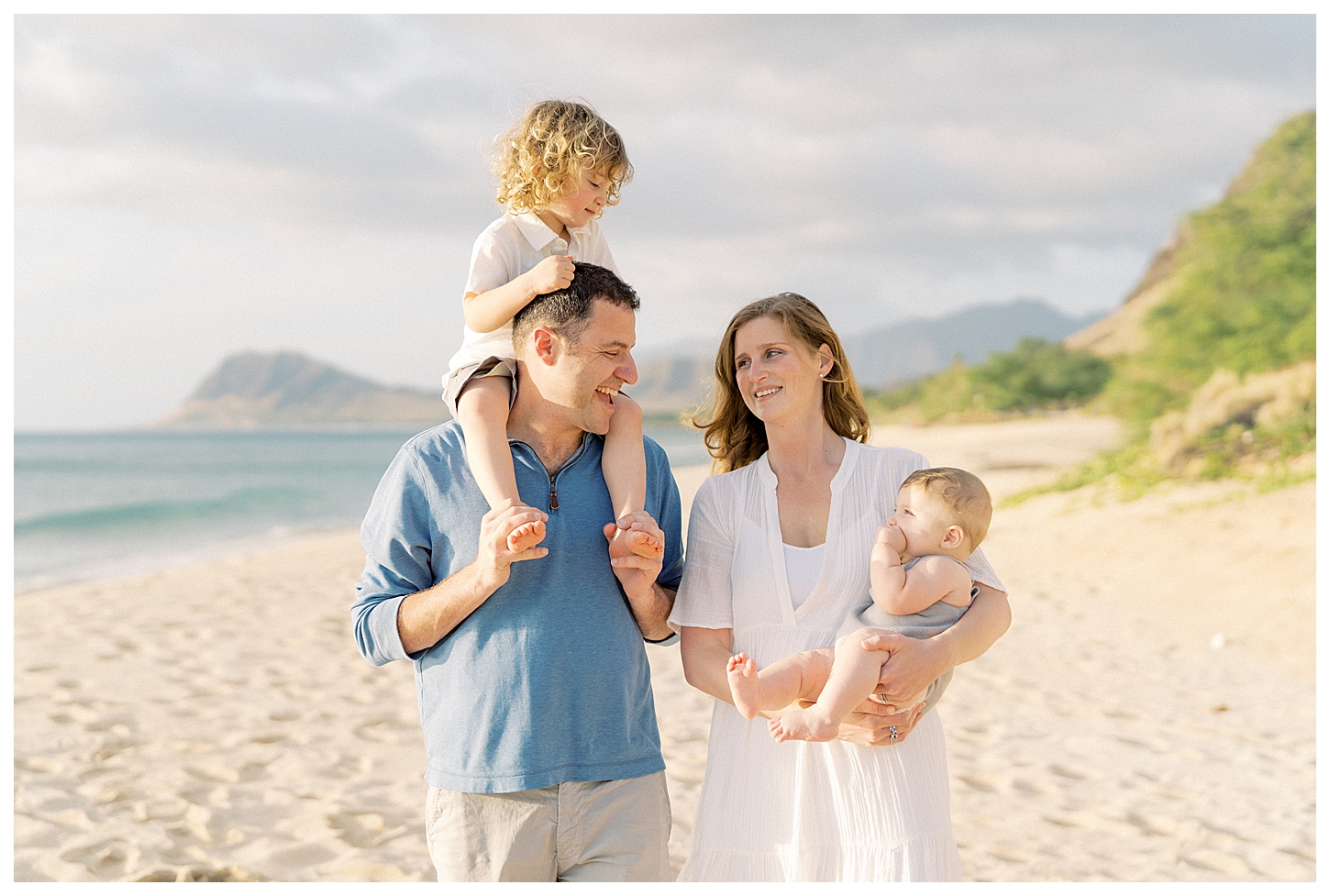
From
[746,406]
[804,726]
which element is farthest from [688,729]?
[804,726]

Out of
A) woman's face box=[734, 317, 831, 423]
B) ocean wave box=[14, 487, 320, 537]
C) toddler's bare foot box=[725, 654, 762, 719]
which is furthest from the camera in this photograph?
ocean wave box=[14, 487, 320, 537]

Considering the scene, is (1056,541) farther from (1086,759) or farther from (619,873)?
(619,873)

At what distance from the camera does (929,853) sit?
7.64 ft

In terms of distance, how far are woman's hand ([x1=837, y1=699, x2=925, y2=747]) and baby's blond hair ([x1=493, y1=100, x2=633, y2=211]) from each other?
149 centimetres

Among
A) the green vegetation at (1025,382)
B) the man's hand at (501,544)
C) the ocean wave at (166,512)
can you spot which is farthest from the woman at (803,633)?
the green vegetation at (1025,382)

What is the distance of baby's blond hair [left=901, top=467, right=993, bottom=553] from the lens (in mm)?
2416

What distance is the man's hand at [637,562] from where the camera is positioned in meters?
2.29

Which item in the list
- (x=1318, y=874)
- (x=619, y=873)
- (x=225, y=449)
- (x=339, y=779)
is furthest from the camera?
(x=225, y=449)

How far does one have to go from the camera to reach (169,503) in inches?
1139

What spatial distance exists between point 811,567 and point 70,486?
130ft

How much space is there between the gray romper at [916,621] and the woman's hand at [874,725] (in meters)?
0.09

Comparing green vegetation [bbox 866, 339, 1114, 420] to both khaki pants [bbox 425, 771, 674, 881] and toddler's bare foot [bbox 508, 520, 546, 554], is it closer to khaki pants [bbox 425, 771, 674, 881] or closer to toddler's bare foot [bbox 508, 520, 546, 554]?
khaki pants [bbox 425, 771, 674, 881]

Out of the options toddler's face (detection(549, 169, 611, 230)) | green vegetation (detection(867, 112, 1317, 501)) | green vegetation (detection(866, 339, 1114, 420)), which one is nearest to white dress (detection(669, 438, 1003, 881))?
toddler's face (detection(549, 169, 611, 230))

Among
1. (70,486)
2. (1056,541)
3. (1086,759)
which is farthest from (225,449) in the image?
(1086,759)
